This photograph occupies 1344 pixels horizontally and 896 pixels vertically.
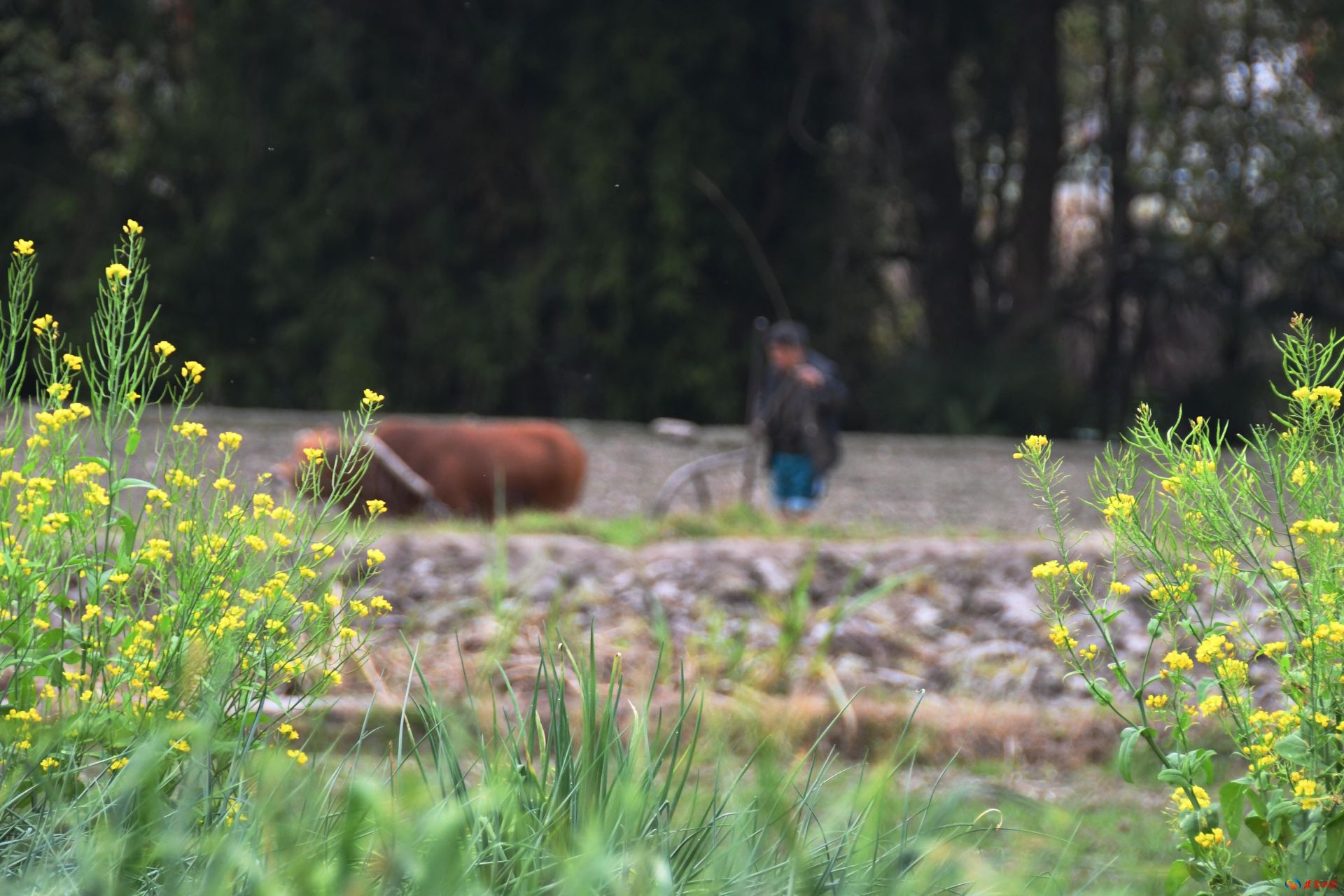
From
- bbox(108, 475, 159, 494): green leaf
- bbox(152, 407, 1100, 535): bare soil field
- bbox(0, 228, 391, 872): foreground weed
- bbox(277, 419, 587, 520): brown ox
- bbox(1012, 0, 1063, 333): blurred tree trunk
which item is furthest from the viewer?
bbox(1012, 0, 1063, 333): blurred tree trunk

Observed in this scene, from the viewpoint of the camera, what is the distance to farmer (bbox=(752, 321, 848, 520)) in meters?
8.28

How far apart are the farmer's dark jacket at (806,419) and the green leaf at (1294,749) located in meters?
6.16

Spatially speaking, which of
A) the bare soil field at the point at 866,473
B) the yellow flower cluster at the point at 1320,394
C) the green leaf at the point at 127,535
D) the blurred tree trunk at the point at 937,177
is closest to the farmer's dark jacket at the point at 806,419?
the bare soil field at the point at 866,473

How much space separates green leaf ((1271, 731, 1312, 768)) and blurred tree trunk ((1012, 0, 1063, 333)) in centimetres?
1450

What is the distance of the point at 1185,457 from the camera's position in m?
2.27

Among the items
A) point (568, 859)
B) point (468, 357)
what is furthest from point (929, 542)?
point (468, 357)

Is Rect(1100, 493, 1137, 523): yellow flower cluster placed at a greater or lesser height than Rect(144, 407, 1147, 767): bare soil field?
greater

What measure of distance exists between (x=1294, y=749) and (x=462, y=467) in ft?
22.2

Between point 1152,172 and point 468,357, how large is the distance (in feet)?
27.1

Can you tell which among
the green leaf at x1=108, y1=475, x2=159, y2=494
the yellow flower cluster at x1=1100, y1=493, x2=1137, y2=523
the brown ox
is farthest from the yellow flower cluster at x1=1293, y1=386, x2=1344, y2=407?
the brown ox

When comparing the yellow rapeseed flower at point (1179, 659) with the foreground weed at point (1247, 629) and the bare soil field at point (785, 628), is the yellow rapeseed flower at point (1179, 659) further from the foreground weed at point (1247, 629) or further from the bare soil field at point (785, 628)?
the bare soil field at point (785, 628)

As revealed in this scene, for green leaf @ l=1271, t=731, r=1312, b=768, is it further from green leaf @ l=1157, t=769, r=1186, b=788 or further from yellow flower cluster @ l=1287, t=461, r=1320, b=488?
yellow flower cluster @ l=1287, t=461, r=1320, b=488

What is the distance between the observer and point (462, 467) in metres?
8.49

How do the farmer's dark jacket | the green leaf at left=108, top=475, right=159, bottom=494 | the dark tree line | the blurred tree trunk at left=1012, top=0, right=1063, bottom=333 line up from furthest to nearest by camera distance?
the blurred tree trunk at left=1012, top=0, right=1063, bottom=333
the dark tree line
the farmer's dark jacket
the green leaf at left=108, top=475, right=159, bottom=494
